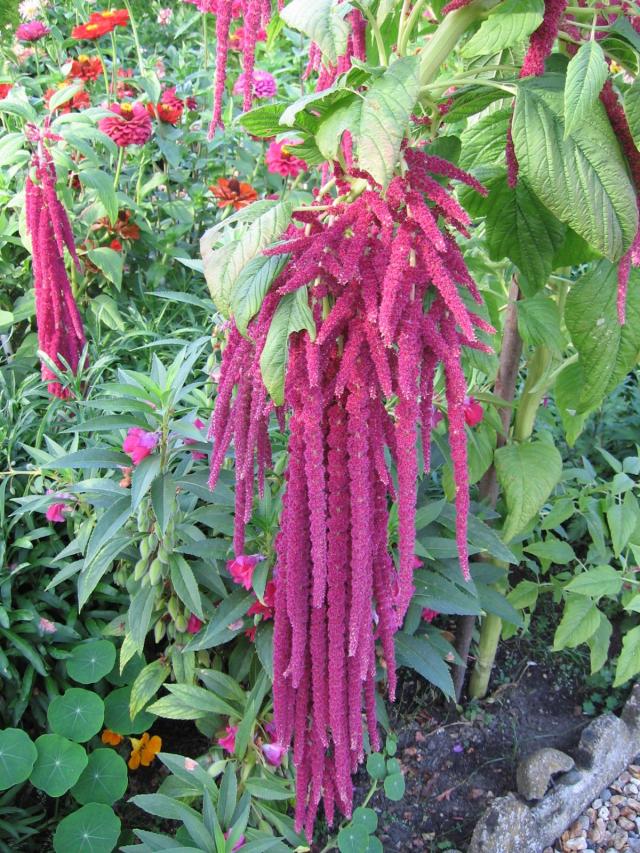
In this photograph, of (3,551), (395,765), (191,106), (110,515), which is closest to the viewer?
(110,515)

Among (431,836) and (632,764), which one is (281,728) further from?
(632,764)

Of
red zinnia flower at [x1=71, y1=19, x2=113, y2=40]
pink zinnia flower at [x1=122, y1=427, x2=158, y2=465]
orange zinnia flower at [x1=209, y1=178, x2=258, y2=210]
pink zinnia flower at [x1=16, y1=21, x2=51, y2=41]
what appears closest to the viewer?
pink zinnia flower at [x1=122, y1=427, x2=158, y2=465]

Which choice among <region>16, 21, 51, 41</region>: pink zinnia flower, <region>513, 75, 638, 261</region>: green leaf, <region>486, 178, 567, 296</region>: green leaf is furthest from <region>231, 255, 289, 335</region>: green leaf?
<region>16, 21, 51, 41</region>: pink zinnia flower

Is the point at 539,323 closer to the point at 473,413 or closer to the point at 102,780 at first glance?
the point at 473,413

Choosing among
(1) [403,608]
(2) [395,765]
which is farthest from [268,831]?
(1) [403,608]

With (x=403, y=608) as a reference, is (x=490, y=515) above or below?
below

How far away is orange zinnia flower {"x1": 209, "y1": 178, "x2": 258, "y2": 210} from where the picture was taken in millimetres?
2400

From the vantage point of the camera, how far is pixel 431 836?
1601 millimetres

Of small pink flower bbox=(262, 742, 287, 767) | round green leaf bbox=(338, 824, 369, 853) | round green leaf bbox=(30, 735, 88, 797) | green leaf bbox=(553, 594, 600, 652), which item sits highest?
round green leaf bbox=(30, 735, 88, 797)

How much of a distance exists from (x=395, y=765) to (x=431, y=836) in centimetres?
22

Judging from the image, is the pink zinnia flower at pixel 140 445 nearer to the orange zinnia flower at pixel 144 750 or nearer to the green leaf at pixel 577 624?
the orange zinnia flower at pixel 144 750

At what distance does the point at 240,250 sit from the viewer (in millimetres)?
842

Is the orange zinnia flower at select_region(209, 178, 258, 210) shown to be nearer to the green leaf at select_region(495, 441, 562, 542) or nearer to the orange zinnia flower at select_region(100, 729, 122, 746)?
the green leaf at select_region(495, 441, 562, 542)

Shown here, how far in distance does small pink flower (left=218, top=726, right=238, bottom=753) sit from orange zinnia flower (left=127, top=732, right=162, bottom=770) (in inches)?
9.1
